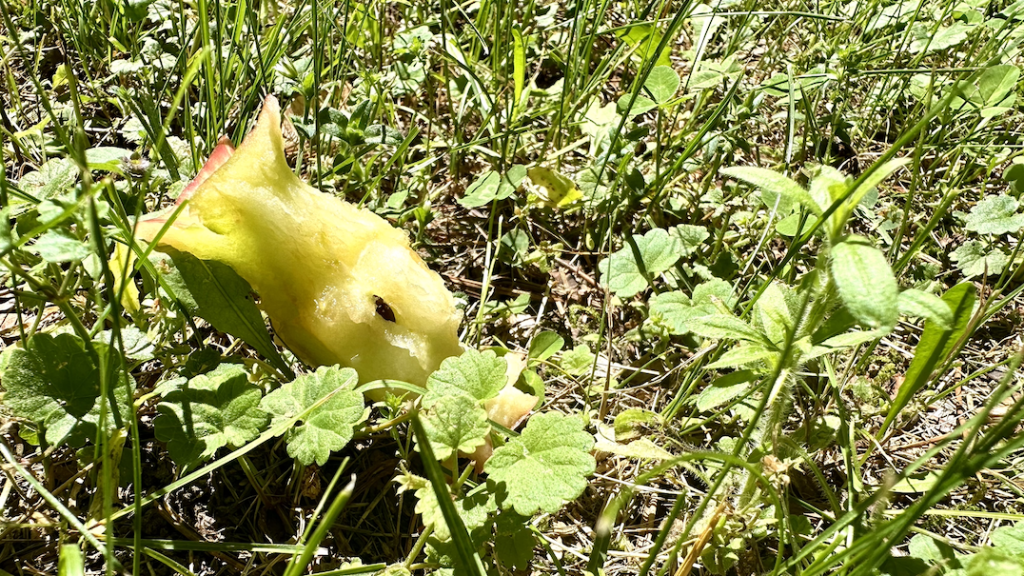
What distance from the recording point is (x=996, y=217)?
229 cm

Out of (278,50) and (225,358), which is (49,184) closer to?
(225,358)

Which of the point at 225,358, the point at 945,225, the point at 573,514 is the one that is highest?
the point at 945,225

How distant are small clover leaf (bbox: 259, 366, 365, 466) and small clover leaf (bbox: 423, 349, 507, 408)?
0.15 meters

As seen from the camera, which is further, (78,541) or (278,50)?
(278,50)

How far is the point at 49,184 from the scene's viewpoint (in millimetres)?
1802

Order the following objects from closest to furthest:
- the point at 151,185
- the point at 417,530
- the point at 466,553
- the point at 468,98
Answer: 1. the point at 466,553
2. the point at 417,530
3. the point at 151,185
4. the point at 468,98

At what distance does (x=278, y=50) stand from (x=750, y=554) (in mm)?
1981

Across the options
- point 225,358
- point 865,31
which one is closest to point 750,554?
point 225,358

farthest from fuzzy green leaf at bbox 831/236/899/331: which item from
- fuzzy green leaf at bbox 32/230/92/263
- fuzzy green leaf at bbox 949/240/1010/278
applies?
fuzzy green leaf at bbox 949/240/1010/278

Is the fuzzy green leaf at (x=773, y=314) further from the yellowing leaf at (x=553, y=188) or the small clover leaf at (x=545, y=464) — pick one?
the yellowing leaf at (x=553, y=188)

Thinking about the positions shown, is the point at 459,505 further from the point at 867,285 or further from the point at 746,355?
the point at 867,285

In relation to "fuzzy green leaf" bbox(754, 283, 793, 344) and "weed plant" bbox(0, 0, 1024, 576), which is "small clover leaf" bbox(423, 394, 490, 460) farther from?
→ "fuzzy green leaf" bbox(754, 283, 793, 344)

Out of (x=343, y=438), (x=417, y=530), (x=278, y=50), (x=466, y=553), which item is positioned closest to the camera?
(x=466, y=553)

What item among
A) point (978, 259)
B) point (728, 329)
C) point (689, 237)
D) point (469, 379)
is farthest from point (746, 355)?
point (978, 259)
